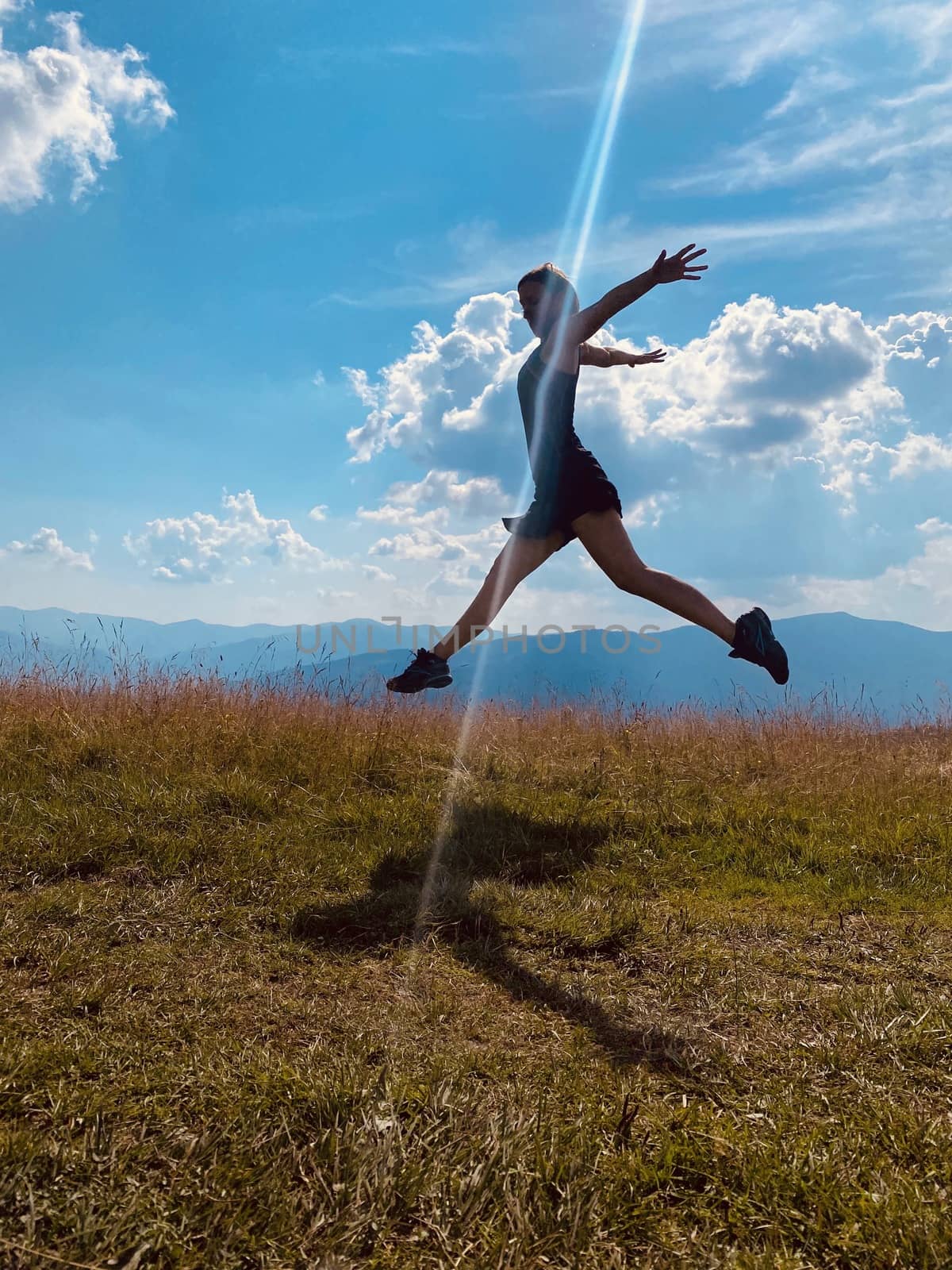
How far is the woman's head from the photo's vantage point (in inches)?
171

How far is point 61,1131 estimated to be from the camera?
1.56m

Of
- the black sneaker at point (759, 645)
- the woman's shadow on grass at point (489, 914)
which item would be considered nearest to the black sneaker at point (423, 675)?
the woman's shadow on grass at point (489, 914)

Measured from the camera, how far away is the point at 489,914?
2969mm

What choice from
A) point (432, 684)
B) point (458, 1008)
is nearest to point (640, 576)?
point (432, 684)

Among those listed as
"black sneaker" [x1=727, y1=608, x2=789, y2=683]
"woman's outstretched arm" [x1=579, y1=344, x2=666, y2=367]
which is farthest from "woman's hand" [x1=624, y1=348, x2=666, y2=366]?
"black sneaker" [x1=727, y1=608, x2=789, y2=683]

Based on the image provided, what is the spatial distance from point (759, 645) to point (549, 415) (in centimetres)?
164

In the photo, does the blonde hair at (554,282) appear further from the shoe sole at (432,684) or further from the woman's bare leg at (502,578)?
the shoe sole at (432,684)

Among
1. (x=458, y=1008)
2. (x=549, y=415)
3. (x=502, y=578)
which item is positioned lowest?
(x=458, y=1008)

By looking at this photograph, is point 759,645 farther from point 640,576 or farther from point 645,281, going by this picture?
point 645,281

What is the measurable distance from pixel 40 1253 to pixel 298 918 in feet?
5.35

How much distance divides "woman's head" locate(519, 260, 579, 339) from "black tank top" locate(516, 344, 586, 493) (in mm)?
149

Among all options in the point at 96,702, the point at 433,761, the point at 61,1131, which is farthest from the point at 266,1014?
the point at 96,702

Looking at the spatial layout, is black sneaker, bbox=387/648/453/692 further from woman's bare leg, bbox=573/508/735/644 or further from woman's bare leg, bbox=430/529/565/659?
woman's bare leg, bbox=573/508/735/644

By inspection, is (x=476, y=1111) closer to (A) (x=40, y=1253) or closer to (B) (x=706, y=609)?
(A) (x=40, y=1253)
